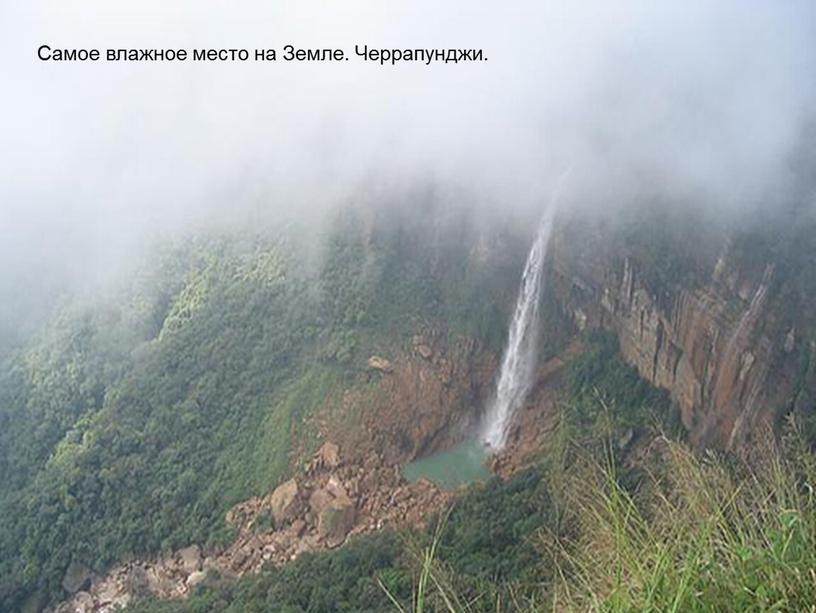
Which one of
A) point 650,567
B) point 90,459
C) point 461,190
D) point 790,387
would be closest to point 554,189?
point 461,190

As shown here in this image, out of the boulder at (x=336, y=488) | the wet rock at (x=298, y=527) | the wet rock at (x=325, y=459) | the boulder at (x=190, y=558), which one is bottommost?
the boulder at (x=190, y=558)

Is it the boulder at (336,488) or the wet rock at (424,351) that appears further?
the wet rock at (424,351)

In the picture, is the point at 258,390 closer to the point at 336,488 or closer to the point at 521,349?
the point at 336,488

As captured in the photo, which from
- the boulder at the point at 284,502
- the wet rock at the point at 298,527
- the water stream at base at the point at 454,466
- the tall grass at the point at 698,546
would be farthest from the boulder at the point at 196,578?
the tall grass at the point at 698,546

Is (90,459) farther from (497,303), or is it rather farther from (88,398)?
(497,303)

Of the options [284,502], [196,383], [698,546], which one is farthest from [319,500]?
[698,546]

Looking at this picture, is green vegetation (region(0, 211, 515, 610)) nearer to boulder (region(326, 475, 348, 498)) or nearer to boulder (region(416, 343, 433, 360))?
boulder (region(416, 343, 433, 360))

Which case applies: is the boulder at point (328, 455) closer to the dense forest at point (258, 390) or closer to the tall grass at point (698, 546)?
the dense forest at point (258, 390)
